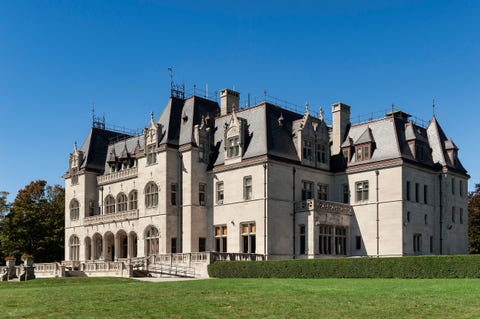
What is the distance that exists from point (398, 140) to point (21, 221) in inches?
1847

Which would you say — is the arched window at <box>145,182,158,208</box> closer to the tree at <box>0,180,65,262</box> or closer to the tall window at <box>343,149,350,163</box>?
the tall window at <box>343,149,350,163</box>

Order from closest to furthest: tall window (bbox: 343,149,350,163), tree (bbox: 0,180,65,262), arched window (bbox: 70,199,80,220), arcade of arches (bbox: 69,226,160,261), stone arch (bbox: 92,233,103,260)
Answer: tall window (bbox: 343,149,350,163), arcade of arches (bbox: 69,226,160,261), stone arch (bbox: 92,233,103,260), arched window (bbox: 70,199,80,220), tree (bbox: 0,180,65,262)

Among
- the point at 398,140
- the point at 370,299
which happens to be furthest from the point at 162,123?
the point at 370,299

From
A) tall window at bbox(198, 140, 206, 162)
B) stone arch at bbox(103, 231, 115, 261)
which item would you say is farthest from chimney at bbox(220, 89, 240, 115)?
stone arch at bbox(103, 231, 115, 261)

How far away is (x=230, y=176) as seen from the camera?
5253cm

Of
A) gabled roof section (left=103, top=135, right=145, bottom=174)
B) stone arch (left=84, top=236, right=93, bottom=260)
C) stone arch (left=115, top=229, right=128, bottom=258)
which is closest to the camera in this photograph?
stone arch (left=115, top=229, right=128, bottom=258)

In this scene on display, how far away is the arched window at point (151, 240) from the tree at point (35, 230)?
77.9ft

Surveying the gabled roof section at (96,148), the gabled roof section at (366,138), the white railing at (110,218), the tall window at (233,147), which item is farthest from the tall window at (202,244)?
the gabled roof section at (96,148)

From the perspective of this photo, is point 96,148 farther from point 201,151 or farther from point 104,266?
point 104,266

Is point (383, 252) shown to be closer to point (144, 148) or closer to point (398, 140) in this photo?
point (398, 140)

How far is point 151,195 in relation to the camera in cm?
5534

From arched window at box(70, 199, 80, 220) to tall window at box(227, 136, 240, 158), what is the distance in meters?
22.1

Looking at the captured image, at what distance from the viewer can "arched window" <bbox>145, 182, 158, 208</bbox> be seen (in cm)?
5481

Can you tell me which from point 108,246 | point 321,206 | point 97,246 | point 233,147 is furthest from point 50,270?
point 321,206
